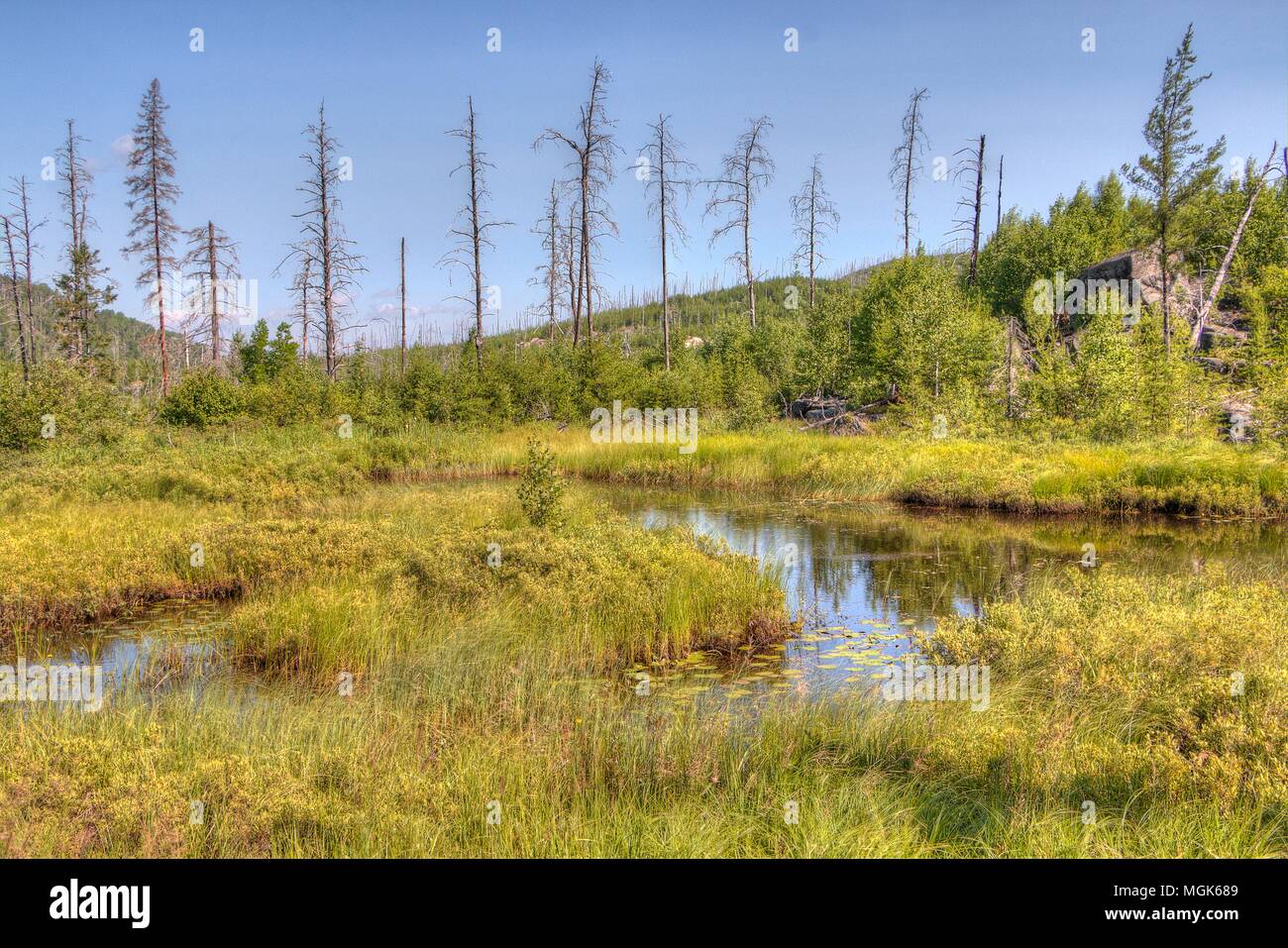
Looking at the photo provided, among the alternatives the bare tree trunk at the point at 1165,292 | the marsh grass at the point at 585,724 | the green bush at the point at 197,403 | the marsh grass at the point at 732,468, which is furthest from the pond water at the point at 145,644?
the bare tree trunk at the point at 1165,292

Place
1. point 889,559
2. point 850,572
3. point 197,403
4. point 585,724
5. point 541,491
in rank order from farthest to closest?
1. point 197,403
2. point 889,559
3. point 850,572
4. point 541,491
5. point 585,724

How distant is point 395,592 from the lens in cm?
902

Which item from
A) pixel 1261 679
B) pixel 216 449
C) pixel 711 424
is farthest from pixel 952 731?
pixel 711 424

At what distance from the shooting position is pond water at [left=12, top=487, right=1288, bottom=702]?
802 centimetres

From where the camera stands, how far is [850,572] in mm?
12805

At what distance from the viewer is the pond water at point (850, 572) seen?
8.02 metres

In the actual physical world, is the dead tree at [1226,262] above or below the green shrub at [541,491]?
above

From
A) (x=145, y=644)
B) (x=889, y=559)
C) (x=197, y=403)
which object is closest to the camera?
(x=145, y=644)

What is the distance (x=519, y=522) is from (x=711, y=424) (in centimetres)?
1762

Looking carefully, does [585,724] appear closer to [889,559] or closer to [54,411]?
[889,559]

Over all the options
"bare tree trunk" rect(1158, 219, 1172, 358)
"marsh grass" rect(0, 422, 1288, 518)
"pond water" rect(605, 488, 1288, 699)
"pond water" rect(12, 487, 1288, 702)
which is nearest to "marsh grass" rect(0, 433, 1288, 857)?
"pond water" rect(12, 487, 1288, 702)

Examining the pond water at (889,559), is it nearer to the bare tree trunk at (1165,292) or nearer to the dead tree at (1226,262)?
the bare tree trunk at (1165,292)

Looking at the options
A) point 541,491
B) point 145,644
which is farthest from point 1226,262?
point 145,644
